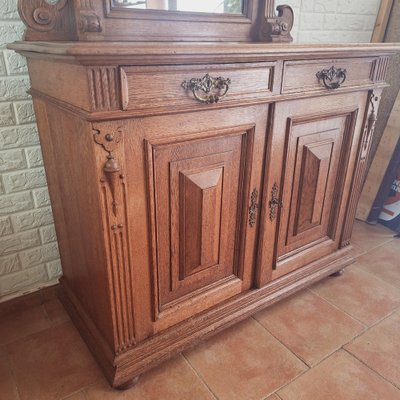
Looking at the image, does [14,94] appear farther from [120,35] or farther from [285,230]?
[285,230]

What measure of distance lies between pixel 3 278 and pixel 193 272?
0.79m

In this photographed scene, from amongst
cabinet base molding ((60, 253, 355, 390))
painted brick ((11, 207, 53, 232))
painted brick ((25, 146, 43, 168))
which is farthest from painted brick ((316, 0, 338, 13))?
painted brick ((11, 207, 53, 232))

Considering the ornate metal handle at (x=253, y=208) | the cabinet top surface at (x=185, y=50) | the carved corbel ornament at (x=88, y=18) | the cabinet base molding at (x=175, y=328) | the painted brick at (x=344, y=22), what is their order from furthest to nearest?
the painted brick at (x=344, y=22)
the ornate metal handle at (x=253, y=208)
the cabinet base molding at (x=175, y=328)
the carved corbel ornament at (x=88, y=18)
the cabinet top surface at (x=185, y=50)

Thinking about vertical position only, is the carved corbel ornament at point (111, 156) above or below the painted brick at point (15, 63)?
below

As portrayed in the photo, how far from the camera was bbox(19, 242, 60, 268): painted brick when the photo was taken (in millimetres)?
1533

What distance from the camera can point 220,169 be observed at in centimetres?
119

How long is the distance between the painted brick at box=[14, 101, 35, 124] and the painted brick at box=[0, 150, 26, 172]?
11cm

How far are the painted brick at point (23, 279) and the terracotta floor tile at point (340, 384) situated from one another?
103 centimetres

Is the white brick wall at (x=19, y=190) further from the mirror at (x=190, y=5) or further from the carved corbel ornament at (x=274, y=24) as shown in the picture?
the carved corbel ornament at (x=274, y=24)

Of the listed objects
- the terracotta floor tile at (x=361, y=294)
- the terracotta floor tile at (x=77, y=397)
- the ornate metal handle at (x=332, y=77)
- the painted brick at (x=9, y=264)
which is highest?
the ornate metal handle at (x=332, y=77)

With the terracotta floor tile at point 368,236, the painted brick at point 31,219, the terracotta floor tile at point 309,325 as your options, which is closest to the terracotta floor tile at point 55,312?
the painted brick at point 31,219

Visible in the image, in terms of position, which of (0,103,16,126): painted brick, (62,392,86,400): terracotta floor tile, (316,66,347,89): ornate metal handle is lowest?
(62,392,86,400): terracotta floor tile

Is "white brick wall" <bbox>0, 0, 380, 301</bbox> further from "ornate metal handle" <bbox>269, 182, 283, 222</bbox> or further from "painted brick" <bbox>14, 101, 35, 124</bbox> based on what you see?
"ornate metal handle" <bbox>269, 182, 283, 222</bbox>

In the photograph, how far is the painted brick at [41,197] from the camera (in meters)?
1.46
